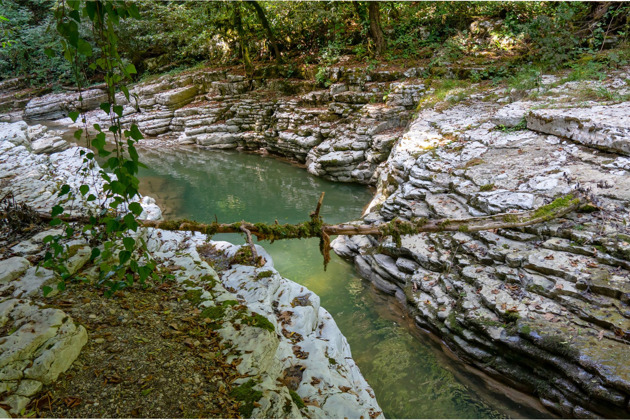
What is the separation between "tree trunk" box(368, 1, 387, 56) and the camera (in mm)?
13078

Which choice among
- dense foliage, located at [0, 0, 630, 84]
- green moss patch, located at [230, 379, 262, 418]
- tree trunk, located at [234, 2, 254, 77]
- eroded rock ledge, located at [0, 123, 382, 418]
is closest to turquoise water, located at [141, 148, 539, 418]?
eroded rock ledge, located at [0, 123, 382, 418]

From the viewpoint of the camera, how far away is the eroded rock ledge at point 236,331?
2.22 metres

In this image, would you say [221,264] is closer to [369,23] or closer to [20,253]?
[20,253]

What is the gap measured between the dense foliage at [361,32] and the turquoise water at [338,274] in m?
5.37

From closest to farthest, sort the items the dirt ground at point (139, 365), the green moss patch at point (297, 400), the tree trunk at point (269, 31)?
the dirt ground at point (139, 365) → the green moss patch at point (297, 400) → the tree trunk at point (269, 31)

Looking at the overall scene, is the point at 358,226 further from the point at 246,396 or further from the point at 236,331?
the point at 246,396

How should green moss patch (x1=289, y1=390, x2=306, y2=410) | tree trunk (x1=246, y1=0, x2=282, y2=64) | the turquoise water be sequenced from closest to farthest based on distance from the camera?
green moss patch (x1=289, y1=390, x2=306, y2=410) → the turquoise water → tree trunk (x1=246, y1=0, x2=282, y2=64)

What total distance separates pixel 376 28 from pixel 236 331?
13.8m

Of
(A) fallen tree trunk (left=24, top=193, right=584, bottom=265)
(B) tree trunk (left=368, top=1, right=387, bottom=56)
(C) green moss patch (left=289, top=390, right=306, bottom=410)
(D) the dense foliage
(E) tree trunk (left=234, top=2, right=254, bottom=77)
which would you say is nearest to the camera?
(C) green moss patch (left=289, top=390, right=306, bottom=410)

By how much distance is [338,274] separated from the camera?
6945mm

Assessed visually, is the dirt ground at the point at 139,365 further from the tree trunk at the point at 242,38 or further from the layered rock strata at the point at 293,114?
the tree trunk at the point at 242,38

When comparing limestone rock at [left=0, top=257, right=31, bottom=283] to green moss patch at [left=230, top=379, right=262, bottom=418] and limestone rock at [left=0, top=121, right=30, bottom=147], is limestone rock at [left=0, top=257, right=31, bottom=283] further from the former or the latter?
limestone rock at [left=0, top=121, right=30, bottom=147]

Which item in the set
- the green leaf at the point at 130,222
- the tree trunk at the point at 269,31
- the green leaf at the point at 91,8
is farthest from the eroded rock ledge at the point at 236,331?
the tree trunk at the point at 269,31

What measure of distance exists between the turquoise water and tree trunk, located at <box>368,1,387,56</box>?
6106 mm
